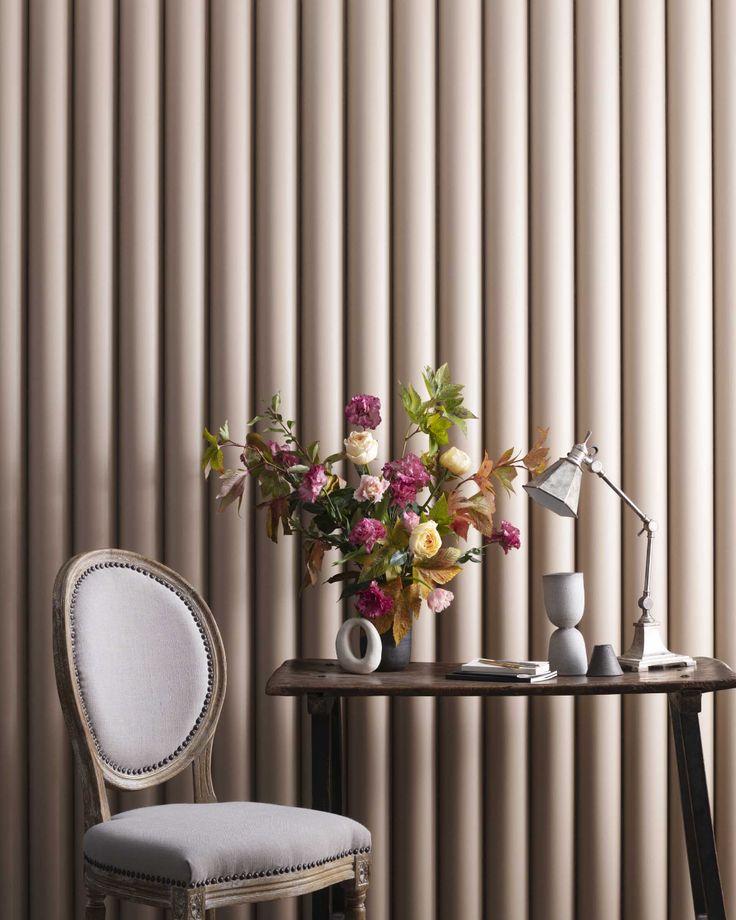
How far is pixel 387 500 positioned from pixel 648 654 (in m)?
0.65

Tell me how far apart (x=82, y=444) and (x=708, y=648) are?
1.60m

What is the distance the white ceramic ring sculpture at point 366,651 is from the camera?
2109 mm

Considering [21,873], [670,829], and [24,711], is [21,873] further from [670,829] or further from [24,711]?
[670,829]

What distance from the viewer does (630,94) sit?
2.50 m

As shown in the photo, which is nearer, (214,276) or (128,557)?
(128,557)

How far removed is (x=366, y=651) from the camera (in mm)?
2145

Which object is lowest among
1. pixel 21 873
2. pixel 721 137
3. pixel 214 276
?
pixel 21 873

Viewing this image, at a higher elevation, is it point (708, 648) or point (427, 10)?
point (427, 10)

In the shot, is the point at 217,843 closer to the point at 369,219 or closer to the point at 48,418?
the point at 48,418

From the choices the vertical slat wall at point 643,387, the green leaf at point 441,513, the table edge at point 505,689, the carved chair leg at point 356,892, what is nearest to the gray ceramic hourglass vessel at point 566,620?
the table edge at point 505,689

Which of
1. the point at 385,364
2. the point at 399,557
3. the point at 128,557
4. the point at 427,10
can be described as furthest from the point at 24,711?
the point at 427,10

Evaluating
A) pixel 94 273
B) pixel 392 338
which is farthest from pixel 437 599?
pixel 94 273

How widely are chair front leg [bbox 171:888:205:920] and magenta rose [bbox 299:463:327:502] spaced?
819 millimetres

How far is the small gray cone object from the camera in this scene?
6.72 ft
